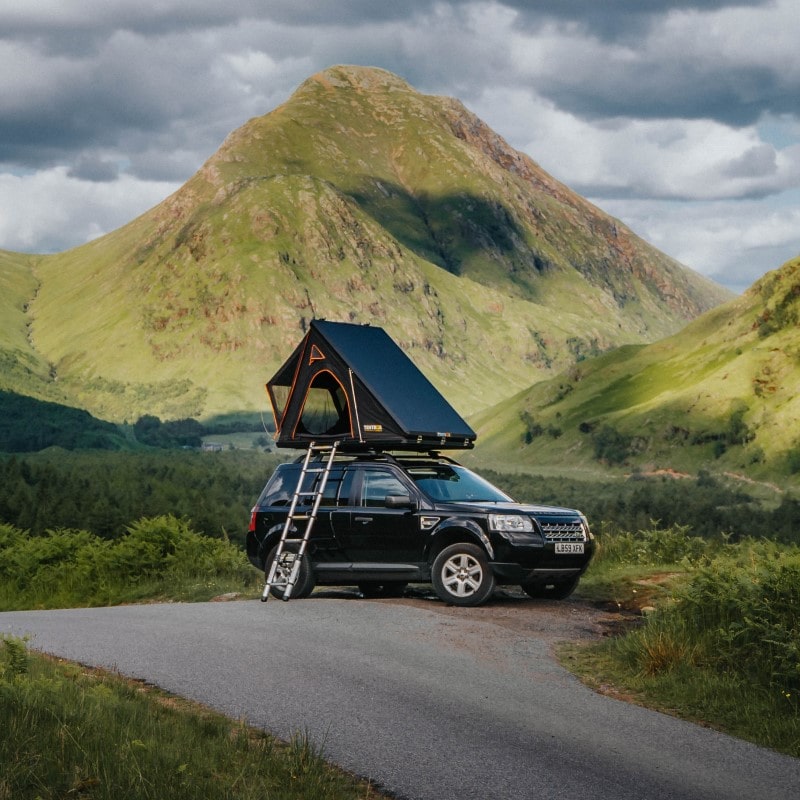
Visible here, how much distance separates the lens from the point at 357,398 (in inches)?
690

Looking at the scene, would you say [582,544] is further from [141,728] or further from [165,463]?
[165,463]

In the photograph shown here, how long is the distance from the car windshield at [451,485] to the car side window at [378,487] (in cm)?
31

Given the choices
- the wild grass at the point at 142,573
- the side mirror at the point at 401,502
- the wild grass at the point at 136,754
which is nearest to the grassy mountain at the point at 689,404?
the wild grass at the point at 142,573

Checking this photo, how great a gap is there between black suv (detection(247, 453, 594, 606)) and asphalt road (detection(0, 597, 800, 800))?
856 mm

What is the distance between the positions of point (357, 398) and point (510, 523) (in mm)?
3145

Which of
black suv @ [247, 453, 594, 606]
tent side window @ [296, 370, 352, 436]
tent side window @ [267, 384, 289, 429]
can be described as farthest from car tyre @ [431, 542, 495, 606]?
tent side window @ [267, 384, 289, 429]

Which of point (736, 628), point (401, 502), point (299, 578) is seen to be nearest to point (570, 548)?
point (401, 502)

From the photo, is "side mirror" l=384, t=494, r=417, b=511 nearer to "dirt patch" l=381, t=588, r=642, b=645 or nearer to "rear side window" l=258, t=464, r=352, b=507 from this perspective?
"rear side window" l=258, t=464, r=352, b=507

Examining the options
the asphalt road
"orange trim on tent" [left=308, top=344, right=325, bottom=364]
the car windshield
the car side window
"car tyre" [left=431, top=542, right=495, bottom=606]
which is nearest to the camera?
the asphalt road

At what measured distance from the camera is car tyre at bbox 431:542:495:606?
15.8m

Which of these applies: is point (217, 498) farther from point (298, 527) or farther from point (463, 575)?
point (463, 575)

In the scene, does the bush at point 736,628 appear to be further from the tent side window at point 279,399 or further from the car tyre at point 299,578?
the tent side window at point 279,399

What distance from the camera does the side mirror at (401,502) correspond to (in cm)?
1653

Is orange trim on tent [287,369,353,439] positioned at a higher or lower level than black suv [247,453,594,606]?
higher
